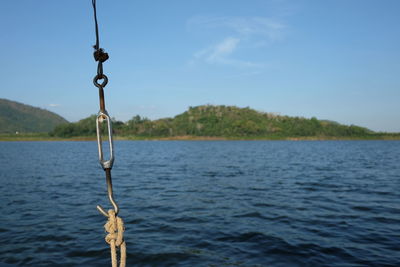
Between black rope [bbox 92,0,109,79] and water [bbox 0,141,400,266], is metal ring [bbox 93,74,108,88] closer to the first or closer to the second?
black rope [bbox 92,0,109,79]

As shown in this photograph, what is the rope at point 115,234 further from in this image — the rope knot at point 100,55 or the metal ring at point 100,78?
the rope knot at point 100,55

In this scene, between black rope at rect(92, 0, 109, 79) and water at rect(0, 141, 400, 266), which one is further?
water at rect(0, 141, 400, 266)

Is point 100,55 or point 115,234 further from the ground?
point 100,55

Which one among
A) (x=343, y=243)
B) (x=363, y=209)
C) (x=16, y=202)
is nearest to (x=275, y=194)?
(x=363, y=209)

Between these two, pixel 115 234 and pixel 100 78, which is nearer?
pixel 100 78

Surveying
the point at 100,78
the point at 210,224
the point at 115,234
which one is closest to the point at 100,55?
the point at 100,78

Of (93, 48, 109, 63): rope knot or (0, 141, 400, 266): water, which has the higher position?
(93, 48, 109, 63): rope knot

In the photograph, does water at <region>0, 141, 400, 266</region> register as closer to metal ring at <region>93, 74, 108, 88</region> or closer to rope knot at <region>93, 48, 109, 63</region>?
metal ring at <region>93, 74, 108, 88</region>

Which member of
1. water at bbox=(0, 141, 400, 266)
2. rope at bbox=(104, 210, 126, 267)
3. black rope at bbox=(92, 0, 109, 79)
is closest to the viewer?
black rope at bbox=(92, 0, 109, 79)

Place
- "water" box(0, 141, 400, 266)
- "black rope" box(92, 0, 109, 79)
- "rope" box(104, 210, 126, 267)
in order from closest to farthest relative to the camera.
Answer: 1. "black rope" box(92, 0, 109, 79)
2. "rope" box(104, 210, 126, 267)
3. "water" box(0, 141, 400, 266)

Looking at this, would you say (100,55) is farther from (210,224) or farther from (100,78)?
(210,224)

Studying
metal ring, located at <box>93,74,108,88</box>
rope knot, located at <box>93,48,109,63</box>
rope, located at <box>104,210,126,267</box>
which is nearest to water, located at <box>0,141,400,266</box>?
rope, located at <box>104,210,126,267</box>

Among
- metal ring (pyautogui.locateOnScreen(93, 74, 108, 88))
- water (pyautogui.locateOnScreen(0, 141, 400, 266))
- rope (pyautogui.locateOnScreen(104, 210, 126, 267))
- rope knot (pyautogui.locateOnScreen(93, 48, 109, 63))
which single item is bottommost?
water (pyautogui.locateOnScreen(0, 141, 400, 266))

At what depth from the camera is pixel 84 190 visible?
19.3 metres
